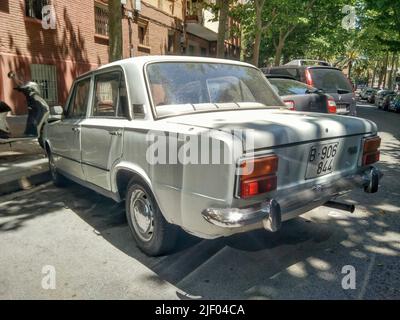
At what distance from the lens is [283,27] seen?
83.1 ft

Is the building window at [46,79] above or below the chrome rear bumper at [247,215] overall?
above

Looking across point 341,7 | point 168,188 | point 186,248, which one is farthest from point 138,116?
point 341,7

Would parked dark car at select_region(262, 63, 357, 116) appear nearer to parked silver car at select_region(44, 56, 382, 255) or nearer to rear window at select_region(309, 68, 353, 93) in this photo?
rear window at select_region(309, 68, 353, 93)

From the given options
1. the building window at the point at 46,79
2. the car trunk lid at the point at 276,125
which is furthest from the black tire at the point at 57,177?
the building window at the point at 46,79

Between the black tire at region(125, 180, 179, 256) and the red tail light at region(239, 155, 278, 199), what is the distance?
98 cm

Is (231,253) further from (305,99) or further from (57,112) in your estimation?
(305,99)

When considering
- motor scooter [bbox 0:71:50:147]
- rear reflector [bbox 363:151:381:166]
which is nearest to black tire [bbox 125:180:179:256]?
rear reflector [bbox 363:151:381:166]

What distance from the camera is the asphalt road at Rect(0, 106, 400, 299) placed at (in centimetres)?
300

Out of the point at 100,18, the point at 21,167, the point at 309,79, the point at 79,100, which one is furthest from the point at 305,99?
the point at 100,18

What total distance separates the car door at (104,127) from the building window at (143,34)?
16.3 meters

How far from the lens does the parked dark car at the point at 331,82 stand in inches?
371

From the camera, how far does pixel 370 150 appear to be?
12.1 feet

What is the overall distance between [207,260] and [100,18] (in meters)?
15.5

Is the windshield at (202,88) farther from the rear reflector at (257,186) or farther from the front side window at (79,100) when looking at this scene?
the front side window at (79,100)
